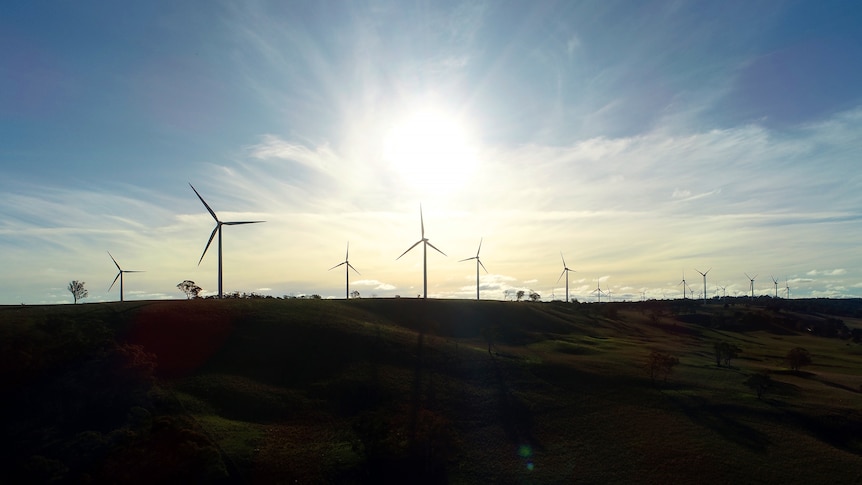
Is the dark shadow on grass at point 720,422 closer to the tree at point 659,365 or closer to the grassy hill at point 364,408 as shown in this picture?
the grassy hill at point 364,408

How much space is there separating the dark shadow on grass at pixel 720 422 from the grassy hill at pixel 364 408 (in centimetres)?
30

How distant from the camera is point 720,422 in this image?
60.8 m

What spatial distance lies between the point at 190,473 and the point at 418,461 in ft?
67.8

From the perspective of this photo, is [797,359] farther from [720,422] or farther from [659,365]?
[720,422]

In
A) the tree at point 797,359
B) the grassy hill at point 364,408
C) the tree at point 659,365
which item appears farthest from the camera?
the tree at point 797,359

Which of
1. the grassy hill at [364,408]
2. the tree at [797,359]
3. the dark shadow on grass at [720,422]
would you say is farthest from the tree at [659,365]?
the tree at [797,359]

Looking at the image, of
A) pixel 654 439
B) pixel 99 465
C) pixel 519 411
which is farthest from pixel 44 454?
pixel 654 439

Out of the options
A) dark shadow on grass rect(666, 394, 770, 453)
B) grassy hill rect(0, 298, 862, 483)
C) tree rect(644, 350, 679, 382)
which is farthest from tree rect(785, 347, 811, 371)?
dark shadow on grass rect(666, 394, 770, 453)

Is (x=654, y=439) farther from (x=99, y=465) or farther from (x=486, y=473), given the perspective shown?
(x=99, y=465)

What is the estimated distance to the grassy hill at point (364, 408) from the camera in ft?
147

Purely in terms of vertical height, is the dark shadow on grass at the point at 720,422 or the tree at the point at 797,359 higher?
the tree at the point at 797,359

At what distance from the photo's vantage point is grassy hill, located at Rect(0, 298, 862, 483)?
44.9 meters

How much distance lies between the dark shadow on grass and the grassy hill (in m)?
0.30

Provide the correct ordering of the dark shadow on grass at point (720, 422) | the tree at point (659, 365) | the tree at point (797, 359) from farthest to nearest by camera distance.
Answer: the tree at point (797, 359)
the tree at point (659, 365)
the dark shadow on grass at point (720, 422)
